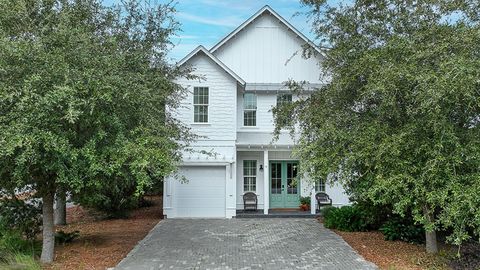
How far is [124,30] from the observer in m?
12.9

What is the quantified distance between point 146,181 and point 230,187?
10.7m

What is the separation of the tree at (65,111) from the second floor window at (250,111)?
10.1 metres

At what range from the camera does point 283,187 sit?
826 inches

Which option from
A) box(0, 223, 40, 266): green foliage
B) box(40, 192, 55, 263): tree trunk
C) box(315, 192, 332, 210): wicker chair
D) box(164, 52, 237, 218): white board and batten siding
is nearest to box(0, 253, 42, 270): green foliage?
box(0, 223, 40, 266): green foliage

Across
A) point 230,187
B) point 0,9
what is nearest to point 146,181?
point 0,9

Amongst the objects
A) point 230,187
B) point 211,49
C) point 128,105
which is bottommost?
point 230,187

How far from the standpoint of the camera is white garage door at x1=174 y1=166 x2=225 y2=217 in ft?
61.5

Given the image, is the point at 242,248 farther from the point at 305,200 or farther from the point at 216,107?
the point at 305,200

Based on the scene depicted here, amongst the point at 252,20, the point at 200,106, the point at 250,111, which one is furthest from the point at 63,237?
the point at 252,20

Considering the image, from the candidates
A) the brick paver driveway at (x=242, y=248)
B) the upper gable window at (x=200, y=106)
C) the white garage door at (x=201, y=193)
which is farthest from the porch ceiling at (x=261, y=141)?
the brick paver driveway at (x=242, y=248)

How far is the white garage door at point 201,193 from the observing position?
61.5 ft

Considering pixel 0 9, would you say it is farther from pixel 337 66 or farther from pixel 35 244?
pixel 337 66

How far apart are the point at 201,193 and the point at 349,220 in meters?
6.90

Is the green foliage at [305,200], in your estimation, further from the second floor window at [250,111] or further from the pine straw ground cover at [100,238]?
the pine straw ground cover at [100,238]
